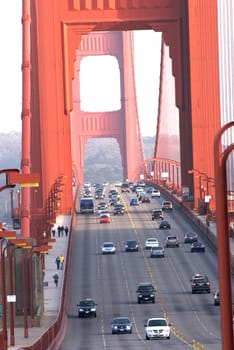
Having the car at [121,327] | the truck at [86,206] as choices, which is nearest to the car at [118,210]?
the truck at [86,206]

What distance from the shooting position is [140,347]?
1906 inches

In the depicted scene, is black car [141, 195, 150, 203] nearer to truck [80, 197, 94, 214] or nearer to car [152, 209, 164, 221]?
truck [80, 197, 94, 214]

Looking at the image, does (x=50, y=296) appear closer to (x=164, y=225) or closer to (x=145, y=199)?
(x=164, y=225)

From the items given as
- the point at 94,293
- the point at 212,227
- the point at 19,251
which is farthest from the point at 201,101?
the point at 19,251

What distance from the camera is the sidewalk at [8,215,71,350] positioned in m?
48.6

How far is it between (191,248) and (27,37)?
23.9m

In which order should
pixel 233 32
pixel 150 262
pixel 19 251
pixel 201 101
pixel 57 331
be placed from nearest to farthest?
pixel 57 331 < pixel 19 251 < pixel 150 262 < pixel 233 32 < pixel 201 101

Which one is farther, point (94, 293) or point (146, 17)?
point (146, 17)

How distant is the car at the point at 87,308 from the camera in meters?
62.8

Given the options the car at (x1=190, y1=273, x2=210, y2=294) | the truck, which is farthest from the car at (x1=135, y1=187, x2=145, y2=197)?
the car at (x1=190, y1=273, x2=210, y2=294)

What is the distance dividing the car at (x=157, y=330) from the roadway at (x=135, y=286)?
38cm

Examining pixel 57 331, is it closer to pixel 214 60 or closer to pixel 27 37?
pixel 27 37

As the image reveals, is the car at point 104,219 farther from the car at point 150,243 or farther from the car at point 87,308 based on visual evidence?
the car at point 87,308

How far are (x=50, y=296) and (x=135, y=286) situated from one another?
7186 millimetres
